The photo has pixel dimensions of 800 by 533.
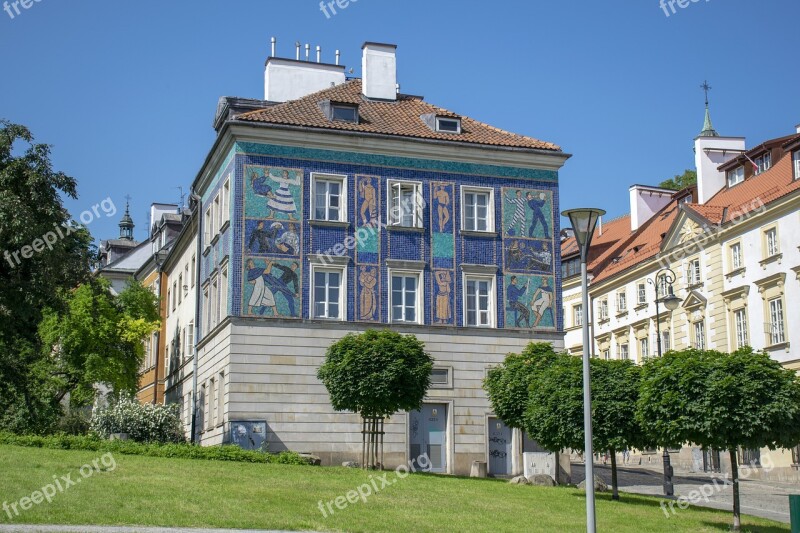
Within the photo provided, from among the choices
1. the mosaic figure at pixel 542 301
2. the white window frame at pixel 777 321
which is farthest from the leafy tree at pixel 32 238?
the white window frame at pixel 777 321

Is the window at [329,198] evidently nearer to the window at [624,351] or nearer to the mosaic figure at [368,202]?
the mosaic figure at [368,202]

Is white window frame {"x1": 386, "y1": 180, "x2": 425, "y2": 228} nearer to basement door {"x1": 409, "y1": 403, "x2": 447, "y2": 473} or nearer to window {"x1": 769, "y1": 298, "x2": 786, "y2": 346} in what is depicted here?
basement door {"x1": 409, "y1": 403, "x2": 447, "y2": 473}

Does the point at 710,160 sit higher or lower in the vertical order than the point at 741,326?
higher

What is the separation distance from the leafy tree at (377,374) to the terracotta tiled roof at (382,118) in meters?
10.8

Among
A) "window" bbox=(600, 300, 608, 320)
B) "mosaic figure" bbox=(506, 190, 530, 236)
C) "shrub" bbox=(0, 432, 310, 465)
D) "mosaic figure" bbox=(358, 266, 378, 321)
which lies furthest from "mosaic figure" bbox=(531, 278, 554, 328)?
"window" bbox=(600, 300, 608, 320)

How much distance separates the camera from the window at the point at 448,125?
44188 millimetres

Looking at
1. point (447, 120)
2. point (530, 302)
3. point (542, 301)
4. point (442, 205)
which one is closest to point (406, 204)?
point (442, 205)

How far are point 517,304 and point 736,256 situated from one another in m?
16.4

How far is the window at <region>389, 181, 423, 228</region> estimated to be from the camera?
4203 centimetres

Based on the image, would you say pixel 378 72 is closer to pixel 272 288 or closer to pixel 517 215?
pixel 517 215

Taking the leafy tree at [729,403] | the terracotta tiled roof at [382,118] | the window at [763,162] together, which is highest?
the window at [763,162]

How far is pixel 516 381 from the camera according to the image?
35062 mm

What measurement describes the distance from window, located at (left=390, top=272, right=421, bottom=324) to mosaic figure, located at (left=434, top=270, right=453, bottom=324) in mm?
791

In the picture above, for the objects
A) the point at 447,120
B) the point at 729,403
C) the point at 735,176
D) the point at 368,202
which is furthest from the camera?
the point at 735,176
